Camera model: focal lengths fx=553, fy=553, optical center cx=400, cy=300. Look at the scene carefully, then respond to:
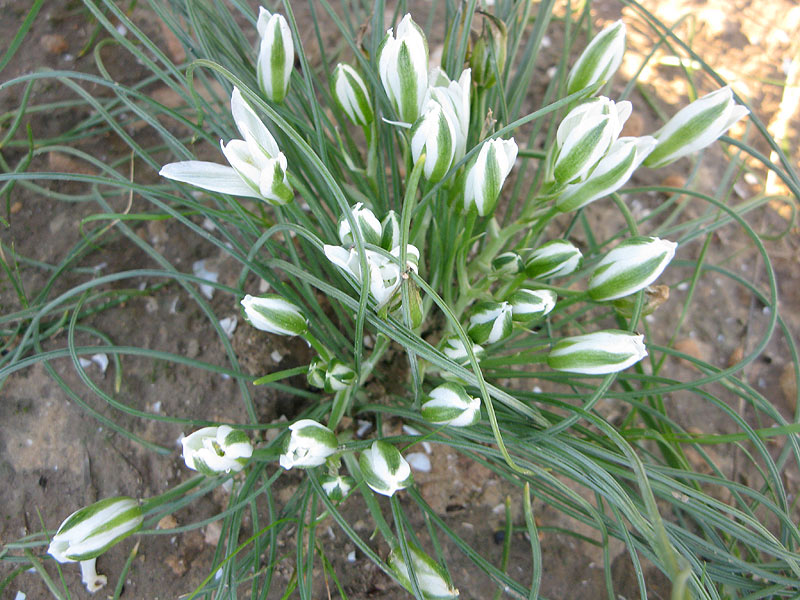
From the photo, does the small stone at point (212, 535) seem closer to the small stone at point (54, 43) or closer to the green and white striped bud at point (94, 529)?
the green and white striped bud at point (94, 529)

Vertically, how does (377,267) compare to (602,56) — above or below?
below

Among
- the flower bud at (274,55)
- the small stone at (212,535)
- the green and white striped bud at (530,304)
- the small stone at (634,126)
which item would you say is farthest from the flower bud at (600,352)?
the small stone at (634,126)

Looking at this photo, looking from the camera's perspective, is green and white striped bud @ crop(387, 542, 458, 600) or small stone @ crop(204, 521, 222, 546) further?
small stone @ crop(204, 521, 222, 546)

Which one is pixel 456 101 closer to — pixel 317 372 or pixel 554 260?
pixel 554 260

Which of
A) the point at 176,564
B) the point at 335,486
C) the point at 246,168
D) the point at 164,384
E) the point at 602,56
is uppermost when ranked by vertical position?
the point at 602,56

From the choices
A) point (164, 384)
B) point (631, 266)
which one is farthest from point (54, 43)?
point (631, 266)

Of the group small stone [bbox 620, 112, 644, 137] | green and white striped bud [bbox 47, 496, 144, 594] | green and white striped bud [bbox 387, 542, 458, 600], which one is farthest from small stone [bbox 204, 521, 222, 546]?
small stone [bbox 620, 112, 644, 137]

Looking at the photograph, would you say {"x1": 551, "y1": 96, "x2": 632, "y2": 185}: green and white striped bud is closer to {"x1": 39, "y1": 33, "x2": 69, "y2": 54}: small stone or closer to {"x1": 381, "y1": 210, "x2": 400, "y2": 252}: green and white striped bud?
{"x1": 381, "y1": 210, "x2": 400, "y2": 252}: green and white striped bud
